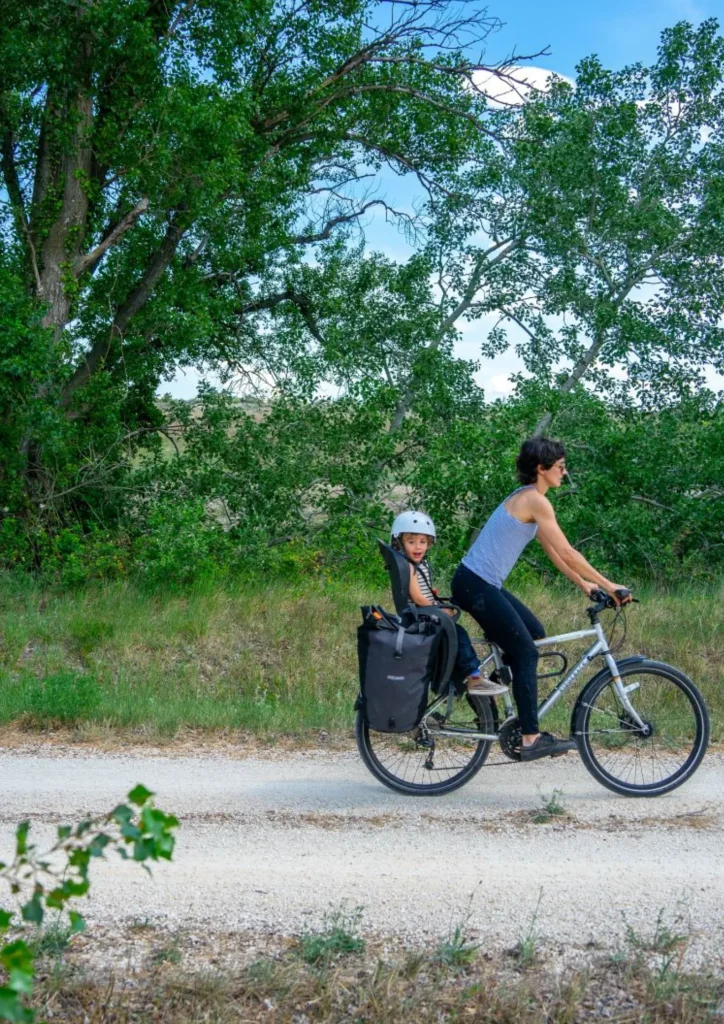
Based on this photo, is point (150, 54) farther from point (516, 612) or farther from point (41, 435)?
point (516, 612)

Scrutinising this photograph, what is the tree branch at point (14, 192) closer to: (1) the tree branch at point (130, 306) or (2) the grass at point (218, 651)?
(1) the tree branch at point (130, 306)

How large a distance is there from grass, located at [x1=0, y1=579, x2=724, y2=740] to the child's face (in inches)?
88.6

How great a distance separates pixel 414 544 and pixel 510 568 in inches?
23.9

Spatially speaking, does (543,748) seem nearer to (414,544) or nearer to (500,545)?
(500,545)

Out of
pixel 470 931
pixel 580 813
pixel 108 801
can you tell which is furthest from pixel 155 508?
pixel 470 931

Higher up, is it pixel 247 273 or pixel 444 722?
pixel 247 273

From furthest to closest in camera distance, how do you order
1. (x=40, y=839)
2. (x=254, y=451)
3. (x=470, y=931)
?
(x=254, y=451)
(x=40, y=839)
(x=470, y=931)

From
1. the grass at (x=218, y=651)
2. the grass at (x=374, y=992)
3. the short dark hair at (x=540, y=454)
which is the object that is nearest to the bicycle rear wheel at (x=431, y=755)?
the short dark hair at (x=540, y=454)

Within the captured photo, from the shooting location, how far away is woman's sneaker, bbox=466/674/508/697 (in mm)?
6562

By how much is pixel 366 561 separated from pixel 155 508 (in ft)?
9.25

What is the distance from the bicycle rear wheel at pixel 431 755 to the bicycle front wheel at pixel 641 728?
607 mm

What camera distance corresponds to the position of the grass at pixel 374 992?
3.85 m

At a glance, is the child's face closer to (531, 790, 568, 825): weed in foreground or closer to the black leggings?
the black leggings

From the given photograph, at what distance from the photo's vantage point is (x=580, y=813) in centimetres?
624
